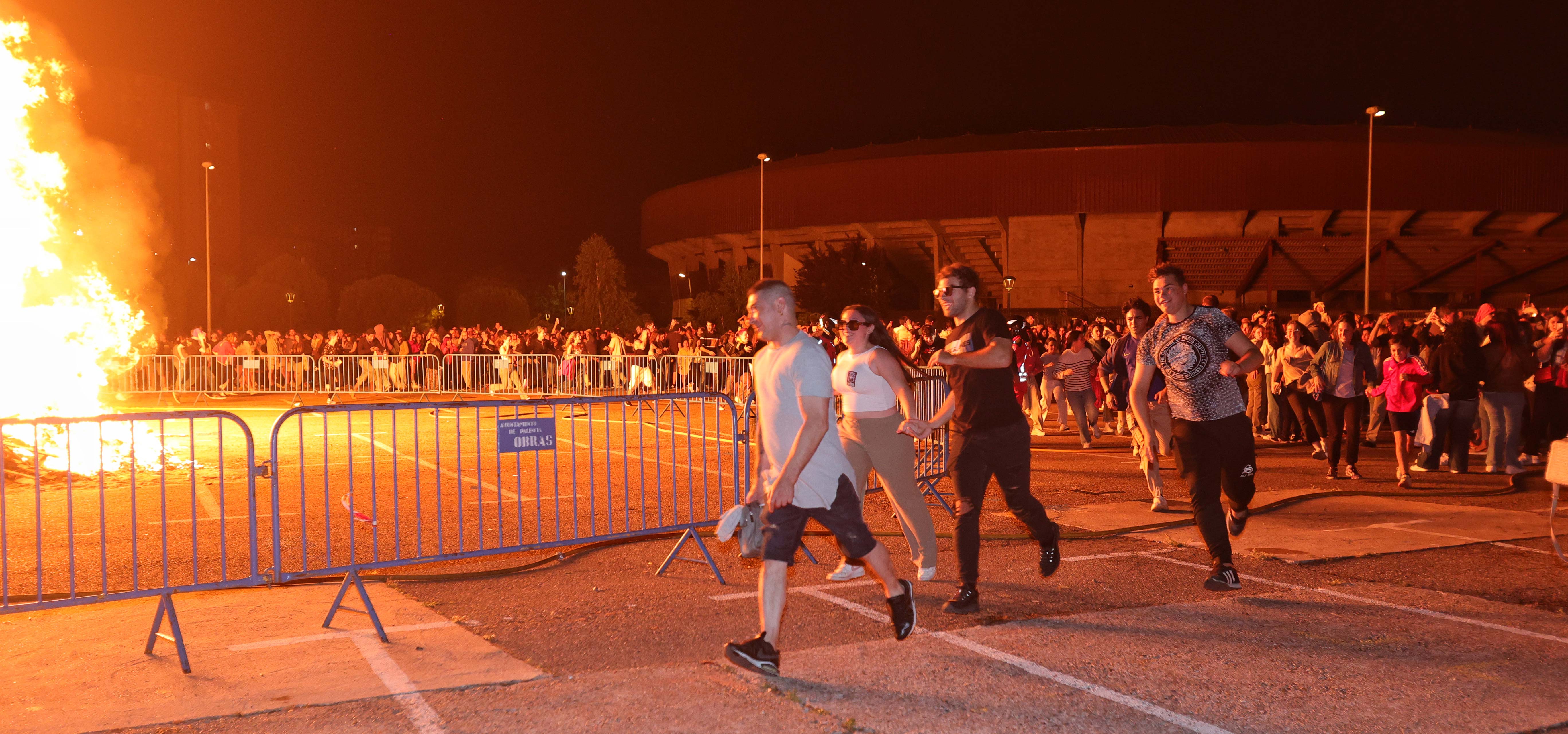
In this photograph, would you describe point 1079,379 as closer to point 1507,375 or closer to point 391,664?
point 1507,375

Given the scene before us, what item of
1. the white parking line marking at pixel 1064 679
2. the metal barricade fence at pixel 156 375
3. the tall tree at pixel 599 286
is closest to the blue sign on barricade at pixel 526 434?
the white parking line marking at pixel 1064 679

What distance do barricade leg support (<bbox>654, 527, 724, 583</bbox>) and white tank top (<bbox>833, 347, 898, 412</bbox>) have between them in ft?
4.29

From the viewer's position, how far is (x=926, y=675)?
4570 mm

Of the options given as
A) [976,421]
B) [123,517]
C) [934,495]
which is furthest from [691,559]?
[123,517]

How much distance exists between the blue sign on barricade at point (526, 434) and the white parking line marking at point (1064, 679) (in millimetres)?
2315

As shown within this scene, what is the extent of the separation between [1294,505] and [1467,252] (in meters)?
53.6

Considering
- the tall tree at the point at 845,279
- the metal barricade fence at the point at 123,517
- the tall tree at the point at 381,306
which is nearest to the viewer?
the metal barricade fence at the point at 123,517

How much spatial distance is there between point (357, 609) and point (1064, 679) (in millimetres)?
3829

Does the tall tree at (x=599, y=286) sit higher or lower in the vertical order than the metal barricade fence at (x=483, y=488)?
higher

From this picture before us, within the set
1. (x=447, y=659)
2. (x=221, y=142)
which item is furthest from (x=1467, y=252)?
(x=221, y=142)

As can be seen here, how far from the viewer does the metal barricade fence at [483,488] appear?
659cm

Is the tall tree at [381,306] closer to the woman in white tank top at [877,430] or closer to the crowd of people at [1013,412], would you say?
the crowd of people at [1013,412]

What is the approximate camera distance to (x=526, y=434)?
692 centimetres

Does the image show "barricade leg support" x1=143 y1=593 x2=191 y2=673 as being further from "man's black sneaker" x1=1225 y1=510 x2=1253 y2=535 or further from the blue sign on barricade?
"man's black sneaker" x1=1225 y1=510 x2=1253 y2=535
